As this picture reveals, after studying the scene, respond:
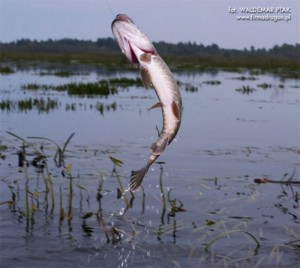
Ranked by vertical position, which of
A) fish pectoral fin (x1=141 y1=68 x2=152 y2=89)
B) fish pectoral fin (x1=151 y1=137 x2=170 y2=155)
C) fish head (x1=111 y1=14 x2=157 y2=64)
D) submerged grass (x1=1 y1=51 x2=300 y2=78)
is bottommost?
fish pectoral fin (x1=151 y1=137 x2=170 y2=155)

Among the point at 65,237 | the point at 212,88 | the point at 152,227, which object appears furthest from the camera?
the point at 212,88

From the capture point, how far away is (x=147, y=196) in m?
8.98

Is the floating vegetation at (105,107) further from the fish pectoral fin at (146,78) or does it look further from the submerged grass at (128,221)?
the fish pectoral fin at (146,78)

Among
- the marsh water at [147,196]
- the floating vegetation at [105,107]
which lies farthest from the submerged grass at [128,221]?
the floating vegetation at [105,107]

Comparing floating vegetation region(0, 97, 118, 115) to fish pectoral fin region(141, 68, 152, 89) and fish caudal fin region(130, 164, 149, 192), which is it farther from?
fish pectoral fin region(141, 68, 152, 89)

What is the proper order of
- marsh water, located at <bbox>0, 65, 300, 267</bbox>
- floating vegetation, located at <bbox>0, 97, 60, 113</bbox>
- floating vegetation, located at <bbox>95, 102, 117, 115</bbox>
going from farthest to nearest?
1. floating vegetation, located at <bbox>95, 102, 117, 115</bbox>
2. floating vegetation, located at <bbox>0, 97, 60, 113</bbox>
3. marsh water, located at <bbox>0, 65, 300, 267</bbox>

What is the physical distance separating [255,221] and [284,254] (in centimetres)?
119

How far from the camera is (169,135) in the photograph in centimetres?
381

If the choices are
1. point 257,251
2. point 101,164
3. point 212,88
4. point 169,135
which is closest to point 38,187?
point 101,164

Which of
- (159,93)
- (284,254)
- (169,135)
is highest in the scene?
(159,93)

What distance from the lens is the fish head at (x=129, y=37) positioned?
3.51 m

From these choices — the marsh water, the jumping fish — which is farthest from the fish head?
the marsh water

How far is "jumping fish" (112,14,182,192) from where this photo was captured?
3.51 m

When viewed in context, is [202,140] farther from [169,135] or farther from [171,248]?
[169,135]
